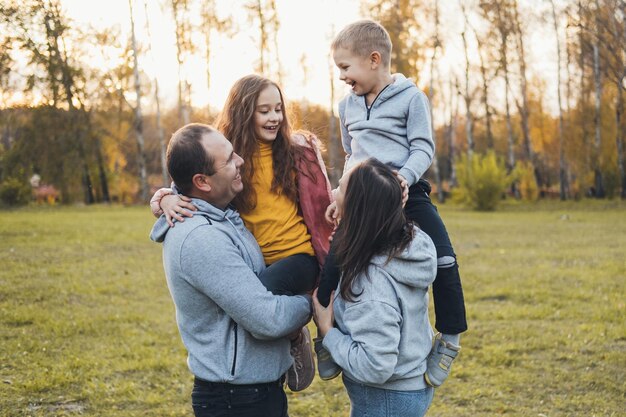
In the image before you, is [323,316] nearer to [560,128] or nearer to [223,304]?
[223,304]

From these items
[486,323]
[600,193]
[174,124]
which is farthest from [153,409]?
[174,124]

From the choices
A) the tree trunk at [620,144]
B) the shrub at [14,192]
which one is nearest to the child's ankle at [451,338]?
the tree trunk at [620,144]

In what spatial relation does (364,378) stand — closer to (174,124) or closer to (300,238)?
(300,238)

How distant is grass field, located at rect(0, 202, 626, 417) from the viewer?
489 cm

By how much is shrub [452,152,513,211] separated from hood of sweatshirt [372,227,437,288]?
2120 cm

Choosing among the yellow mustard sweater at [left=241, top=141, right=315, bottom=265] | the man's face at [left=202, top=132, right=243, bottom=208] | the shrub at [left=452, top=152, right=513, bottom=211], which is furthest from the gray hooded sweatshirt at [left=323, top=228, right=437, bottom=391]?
the shrub at [left=452, top=152, right=513, bottom=211]

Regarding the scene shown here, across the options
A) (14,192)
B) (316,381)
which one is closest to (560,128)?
(14,192)

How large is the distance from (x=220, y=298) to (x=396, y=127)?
4.18 ft

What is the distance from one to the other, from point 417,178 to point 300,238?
58cm

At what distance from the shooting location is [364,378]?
6.97ft

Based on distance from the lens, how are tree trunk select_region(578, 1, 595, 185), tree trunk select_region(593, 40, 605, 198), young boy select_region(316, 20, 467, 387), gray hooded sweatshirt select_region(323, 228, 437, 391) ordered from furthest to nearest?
tree trunk select_region(578, 1, 595, 185) < tree trunk select_region(593, 40, 605, 198) < young boy select_region(316, 20, 467, 387) < gray hooded sweatshirt select_region(323, 228, 437, 391)

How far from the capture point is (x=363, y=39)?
2.86 m

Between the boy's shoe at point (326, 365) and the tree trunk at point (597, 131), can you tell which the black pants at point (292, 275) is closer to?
the boy's shoe at point (326, 365)

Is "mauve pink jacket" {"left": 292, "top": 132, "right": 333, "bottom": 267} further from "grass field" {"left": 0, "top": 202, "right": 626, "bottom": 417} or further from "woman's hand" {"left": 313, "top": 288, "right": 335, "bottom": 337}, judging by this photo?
"grass field" {"left": 0, "top": 202, "right": 626, "bottom": 417}
